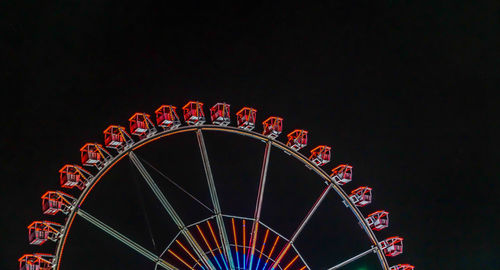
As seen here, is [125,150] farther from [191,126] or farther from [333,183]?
[333,183]

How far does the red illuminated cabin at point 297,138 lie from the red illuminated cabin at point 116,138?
630 cm

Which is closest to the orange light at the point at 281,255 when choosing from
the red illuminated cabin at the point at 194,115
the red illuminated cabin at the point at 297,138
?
the red illuminated cabin at the point at 297,138

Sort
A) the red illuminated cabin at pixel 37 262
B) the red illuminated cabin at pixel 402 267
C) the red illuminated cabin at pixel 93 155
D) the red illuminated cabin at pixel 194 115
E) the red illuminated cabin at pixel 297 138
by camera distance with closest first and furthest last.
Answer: the red illuminated cabin at pixel 37 262, the red illuminated cabin at pixel 93 155, the red illuminated cabin at pixel 194 115, the red illuminated cabin at pixel 402 267, the red illuminated cabin at pixel 297 138

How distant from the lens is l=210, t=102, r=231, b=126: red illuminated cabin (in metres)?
25.5

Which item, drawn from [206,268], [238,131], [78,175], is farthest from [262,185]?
[78,175]

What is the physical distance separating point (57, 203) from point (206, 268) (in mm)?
5185

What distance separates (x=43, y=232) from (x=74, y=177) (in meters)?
2.12

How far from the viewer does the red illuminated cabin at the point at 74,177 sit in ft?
77.2

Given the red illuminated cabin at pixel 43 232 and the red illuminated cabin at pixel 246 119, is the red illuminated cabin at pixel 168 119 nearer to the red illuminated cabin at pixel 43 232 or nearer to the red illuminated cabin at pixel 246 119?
the red illuminated cabin at pixel 246 119

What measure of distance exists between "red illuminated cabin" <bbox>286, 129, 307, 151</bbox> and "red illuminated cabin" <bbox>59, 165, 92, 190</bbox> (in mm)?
7735

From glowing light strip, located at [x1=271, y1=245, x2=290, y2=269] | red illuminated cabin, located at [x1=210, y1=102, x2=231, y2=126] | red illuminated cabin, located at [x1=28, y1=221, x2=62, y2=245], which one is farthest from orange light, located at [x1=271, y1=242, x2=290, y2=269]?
red illuminated cabin, located at [x1=28, y1=221, x2=62, y2=245]

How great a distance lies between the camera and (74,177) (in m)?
23.6

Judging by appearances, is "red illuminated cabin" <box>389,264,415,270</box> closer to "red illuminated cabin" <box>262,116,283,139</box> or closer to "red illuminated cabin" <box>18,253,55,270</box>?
"red illuminated cabin" <box>262,116,283,139</box>

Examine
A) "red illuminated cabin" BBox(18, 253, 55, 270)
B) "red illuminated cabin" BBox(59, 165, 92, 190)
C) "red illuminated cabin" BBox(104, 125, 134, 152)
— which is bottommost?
"red illuminated cabin" BBox(18, 253, 55, 270)
